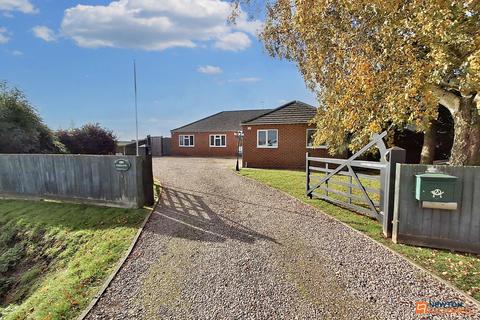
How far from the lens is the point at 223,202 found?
8.54 m

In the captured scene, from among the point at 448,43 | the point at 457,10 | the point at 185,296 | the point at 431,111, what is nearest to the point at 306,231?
the point at 185,296

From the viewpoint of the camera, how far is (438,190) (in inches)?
196

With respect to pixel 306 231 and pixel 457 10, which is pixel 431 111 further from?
pixel 306 231

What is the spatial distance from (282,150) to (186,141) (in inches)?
596

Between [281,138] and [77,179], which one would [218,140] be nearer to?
[281,138]

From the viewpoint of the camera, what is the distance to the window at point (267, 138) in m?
19.0

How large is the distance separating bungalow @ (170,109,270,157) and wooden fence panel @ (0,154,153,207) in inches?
796

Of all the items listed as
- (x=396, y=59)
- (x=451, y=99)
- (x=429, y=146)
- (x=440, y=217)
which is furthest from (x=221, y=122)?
(x=440, y=217)

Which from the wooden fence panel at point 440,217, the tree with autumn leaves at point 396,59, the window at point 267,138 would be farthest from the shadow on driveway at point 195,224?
the window at point 267,138

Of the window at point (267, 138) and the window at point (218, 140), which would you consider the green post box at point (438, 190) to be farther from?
the window at point (218, 140)

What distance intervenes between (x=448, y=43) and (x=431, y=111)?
1549mm

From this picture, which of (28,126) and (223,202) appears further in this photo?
(28,126)

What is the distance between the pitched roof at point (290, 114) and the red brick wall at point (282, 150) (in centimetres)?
32

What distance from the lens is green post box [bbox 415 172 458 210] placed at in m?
4.96
